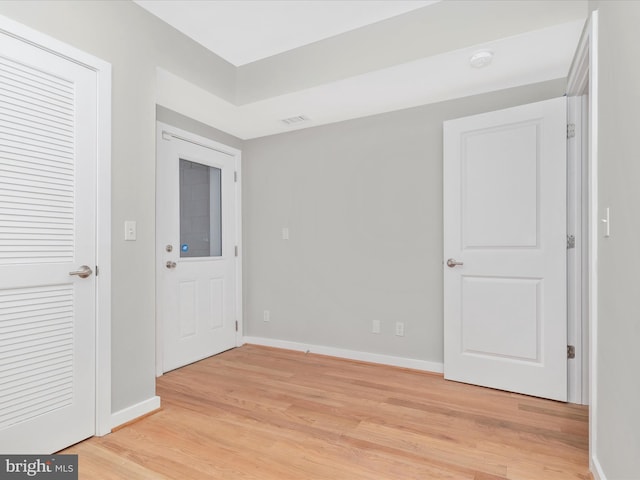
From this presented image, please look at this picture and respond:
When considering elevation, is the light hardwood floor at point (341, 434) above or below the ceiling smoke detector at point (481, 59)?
below

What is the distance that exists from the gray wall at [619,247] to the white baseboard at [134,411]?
244 cm

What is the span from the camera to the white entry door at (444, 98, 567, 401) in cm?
252

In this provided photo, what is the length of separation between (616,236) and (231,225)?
329 centimetres

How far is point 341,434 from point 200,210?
2.43m

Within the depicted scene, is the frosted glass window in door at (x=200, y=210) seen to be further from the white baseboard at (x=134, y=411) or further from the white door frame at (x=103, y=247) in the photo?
the white baseboard at (x=134, y=411)

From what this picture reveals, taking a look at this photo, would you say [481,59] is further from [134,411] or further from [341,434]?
[134,411]

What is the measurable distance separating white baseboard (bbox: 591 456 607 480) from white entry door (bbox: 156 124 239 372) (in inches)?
117

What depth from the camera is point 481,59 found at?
236 cm

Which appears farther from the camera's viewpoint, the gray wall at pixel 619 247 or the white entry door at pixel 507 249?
the white entry door at pixel 507 249

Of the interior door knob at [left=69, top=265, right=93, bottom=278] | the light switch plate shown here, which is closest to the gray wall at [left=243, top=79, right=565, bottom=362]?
the light switch plate

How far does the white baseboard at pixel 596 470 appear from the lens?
156cm

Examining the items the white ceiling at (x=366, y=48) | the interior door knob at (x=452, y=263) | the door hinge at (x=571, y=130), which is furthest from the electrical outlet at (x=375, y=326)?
the door hinge at (x=571, y=130)

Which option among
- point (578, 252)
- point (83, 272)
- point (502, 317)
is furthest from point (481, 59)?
point (83, 272)

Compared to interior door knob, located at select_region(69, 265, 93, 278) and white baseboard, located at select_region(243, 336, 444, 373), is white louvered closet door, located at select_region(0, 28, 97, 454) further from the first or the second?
white baseboard, located at select_region(243, 336, 444, 373)
